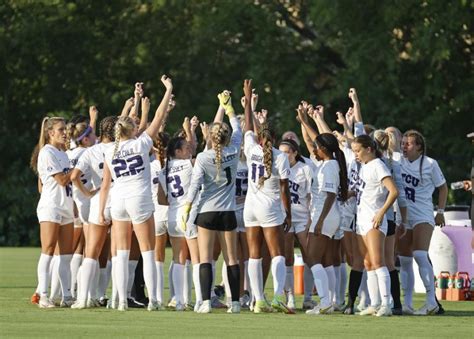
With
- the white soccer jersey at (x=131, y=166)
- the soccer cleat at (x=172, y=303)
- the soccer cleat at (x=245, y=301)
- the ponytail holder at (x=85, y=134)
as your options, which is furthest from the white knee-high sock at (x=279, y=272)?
the ponytail holder at (x=85, y=134)

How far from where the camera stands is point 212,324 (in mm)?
14711

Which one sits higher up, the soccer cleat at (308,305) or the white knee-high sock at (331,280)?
the white knee-high sock at (331,280)

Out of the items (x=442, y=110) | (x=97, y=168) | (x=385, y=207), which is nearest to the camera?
(x=385, y=207)

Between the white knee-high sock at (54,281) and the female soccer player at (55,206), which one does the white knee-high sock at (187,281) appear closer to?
the female soccer player at (55,206)

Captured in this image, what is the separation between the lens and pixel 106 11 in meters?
44.9

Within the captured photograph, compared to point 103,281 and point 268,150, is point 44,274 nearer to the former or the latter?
point 103,281

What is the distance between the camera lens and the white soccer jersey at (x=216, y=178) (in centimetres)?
1622

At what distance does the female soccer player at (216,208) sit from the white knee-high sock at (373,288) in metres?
1.47

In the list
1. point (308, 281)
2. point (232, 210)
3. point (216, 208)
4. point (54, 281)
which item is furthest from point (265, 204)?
point (54, 281)

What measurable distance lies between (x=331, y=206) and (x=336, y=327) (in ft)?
7.71

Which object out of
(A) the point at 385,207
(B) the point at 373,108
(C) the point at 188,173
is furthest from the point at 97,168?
(B) the point at 373,108

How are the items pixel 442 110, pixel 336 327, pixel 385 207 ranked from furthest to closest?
pixel 442 110 → pixel 385 207 → pixel 336 327

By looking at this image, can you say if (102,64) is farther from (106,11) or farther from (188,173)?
(188,173)

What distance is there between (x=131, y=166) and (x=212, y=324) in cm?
229
